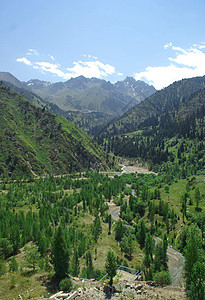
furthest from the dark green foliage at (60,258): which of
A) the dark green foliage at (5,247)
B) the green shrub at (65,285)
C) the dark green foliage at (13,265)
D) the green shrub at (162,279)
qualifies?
the green shrub at (162,279)

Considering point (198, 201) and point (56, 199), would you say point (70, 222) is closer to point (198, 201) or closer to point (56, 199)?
point (56, 199)

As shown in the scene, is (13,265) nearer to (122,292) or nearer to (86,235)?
(122,292)

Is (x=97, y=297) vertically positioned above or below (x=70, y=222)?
above

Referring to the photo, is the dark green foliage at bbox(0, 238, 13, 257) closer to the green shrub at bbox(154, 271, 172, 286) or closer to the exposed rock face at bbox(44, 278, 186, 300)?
the exposed rock face at bbox(44, 278, 186, 300)

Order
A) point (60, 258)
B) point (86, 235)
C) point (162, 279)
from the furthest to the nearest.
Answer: point (86, 235)
point (162, 279)
point (60, 258)

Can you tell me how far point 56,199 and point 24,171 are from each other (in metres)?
67.2

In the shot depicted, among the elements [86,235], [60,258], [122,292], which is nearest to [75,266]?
[60,258]

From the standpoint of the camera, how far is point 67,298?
141ft

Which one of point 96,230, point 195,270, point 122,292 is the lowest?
point 96,230

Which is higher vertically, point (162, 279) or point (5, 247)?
point (5, 247)

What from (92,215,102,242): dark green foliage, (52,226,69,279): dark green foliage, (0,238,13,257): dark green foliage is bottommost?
(92,215,102,242): dark green foliage

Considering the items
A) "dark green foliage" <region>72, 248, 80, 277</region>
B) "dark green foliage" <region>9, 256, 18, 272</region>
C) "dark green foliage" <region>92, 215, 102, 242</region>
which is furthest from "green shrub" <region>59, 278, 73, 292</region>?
"dark green foliage" <region>92, 215, 102, 242</region>

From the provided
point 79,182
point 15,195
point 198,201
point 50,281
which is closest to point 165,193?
point 198,201

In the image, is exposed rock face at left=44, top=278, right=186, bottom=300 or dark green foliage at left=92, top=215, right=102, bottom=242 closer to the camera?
exposed rock face at left=44, top=278, right=186, bottom=300
